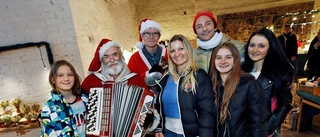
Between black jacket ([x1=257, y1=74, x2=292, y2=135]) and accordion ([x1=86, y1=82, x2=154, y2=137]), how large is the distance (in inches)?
37.4

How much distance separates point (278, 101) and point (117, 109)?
1.36 m

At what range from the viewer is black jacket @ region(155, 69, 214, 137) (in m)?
1.22

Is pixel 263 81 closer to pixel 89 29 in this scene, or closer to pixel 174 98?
pixel 174 98

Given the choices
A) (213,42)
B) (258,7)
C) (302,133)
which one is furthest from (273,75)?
(258,7)

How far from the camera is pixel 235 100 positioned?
1.20 meters

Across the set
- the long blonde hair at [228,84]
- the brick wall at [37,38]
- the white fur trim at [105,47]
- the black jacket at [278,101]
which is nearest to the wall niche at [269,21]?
the brick wall at [37,38]

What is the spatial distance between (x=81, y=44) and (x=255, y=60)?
9.29 ft

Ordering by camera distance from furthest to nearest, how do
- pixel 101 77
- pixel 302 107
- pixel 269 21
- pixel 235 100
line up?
pixel 269 21, pixel 302 107, pixel 101 77, pixel 235 100

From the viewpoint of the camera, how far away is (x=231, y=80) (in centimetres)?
123

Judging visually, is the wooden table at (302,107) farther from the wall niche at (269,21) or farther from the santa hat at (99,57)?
the wall niche at (269,21)

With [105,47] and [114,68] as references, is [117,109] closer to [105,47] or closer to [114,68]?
[114,68]

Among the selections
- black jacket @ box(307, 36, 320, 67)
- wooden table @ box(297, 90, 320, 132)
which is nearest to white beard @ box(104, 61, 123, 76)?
wooden table @ box(297, 90, 320, 132)

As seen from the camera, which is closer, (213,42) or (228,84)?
(228,84)

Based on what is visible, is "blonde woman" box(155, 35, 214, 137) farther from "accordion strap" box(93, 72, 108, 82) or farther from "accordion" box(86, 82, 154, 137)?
"accordion strap" box(93, 72, 108, 82)
